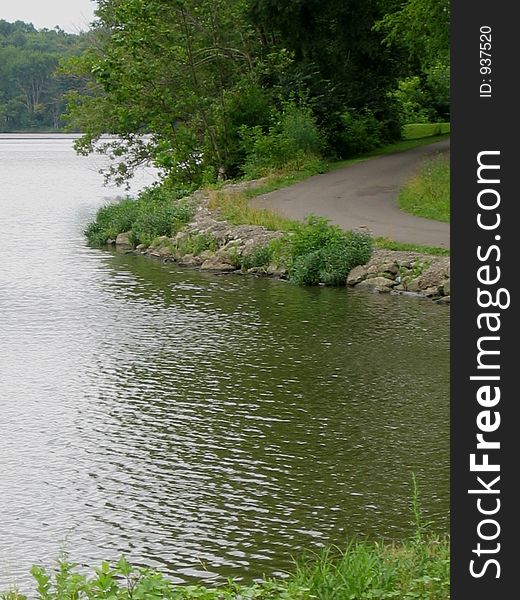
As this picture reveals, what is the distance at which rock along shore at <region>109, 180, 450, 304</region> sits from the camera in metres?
21.8

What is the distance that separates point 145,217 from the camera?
31.8 meters

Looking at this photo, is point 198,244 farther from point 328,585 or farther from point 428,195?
point 328,585

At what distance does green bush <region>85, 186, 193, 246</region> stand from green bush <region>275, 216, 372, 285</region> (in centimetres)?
Answer: 638

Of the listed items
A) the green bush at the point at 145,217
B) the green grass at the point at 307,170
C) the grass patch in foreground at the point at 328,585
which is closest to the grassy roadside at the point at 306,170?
the green grass at the point at 307,170

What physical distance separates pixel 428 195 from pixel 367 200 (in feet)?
5.95

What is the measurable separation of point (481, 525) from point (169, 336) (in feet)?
50.1

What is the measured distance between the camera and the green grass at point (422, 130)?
4744 centimetres

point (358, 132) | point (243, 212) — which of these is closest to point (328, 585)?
point (243, 212)

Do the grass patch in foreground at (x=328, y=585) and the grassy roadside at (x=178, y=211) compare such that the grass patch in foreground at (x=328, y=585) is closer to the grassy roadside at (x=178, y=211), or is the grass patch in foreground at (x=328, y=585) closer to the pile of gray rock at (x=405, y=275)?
the pile of gray rock at (x=405, y=275)

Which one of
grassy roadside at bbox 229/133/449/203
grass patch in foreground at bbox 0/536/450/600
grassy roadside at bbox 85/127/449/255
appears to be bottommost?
grassy roadside at bbox 85/127/449/255

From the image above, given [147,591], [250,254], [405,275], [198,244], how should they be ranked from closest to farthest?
[147,591] < [405,275] < [250,254] < [198,244]

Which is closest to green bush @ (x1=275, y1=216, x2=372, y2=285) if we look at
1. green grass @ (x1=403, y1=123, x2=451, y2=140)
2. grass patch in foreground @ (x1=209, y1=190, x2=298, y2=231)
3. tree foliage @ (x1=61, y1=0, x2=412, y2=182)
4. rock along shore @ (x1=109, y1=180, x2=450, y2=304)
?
rock along shore @ (x1=109, y1=180, x2=450, y2=304)

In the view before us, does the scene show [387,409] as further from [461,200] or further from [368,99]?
[368,99]

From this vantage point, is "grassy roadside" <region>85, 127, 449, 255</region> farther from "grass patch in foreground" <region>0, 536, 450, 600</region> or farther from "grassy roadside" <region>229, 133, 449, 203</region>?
"grass patch in foreground" <region>0, 536, 450, 600</region>
